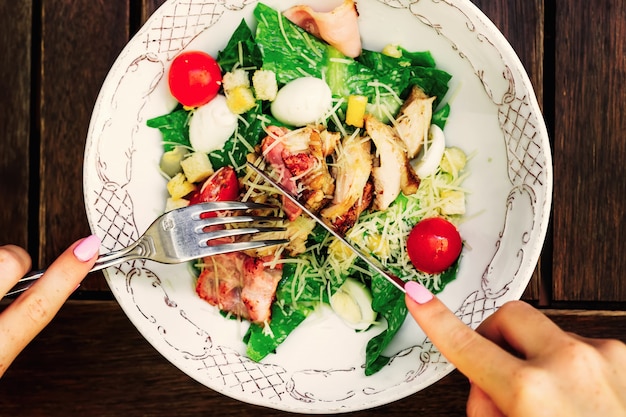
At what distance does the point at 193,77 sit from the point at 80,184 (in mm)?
515

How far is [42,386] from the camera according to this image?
6.31 ft

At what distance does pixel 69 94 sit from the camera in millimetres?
1847

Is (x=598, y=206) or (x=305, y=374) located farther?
(x=598, y=206)

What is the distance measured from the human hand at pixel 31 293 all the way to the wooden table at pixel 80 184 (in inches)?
16.9

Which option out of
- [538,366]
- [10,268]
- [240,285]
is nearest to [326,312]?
[240,285]

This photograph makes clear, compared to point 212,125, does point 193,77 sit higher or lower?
higher

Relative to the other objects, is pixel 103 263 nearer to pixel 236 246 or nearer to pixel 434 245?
pixel 236 246

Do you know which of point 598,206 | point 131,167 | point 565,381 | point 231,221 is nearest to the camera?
point 565,381

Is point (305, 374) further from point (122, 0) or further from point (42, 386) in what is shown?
point (122, 0)

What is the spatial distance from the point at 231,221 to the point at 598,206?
3.48 feet

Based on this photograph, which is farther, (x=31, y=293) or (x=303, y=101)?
(x=303, y=101)

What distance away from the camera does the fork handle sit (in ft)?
4.87

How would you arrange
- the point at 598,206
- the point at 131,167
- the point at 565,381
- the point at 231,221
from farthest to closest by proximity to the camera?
1. the point at 598,206
2. the point at 131,167
3. the point at 231,221
4. the point at 565,381

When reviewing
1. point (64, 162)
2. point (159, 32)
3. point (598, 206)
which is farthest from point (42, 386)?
point (598, 206)
